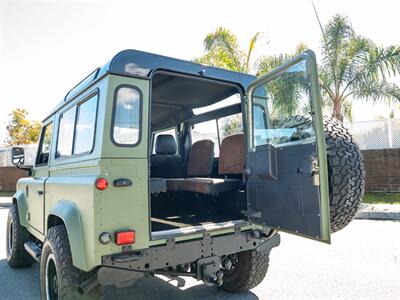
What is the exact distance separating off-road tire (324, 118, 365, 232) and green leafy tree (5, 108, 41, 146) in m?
29.6

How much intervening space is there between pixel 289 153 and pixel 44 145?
348 cm

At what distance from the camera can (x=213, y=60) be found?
13.0 m

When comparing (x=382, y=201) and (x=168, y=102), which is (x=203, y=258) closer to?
(x=168, y=102)

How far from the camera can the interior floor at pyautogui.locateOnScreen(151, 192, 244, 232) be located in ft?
12.1

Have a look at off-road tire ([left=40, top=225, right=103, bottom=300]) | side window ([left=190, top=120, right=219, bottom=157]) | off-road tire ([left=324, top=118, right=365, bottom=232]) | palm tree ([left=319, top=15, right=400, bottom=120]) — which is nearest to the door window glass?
off-road tire ([left=324, top=118, right=365, bottom=232])

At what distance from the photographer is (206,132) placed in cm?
531

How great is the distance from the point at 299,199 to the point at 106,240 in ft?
5.10

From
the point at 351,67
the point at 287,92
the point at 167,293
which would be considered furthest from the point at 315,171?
the point at 351,67

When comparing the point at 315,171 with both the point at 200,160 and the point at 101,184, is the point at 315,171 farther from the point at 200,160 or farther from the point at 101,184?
the point at 200,160

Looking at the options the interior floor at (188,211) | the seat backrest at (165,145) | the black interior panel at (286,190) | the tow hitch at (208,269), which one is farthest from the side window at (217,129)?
the tow hitch at (208,269)

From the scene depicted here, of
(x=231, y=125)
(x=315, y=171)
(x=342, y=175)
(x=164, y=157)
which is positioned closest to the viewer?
(x=315, y=171)

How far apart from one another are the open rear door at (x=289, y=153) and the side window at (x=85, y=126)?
1.52 metres

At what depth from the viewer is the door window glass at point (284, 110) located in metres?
2.71

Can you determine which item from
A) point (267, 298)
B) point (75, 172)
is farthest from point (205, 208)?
point (75, 172)
